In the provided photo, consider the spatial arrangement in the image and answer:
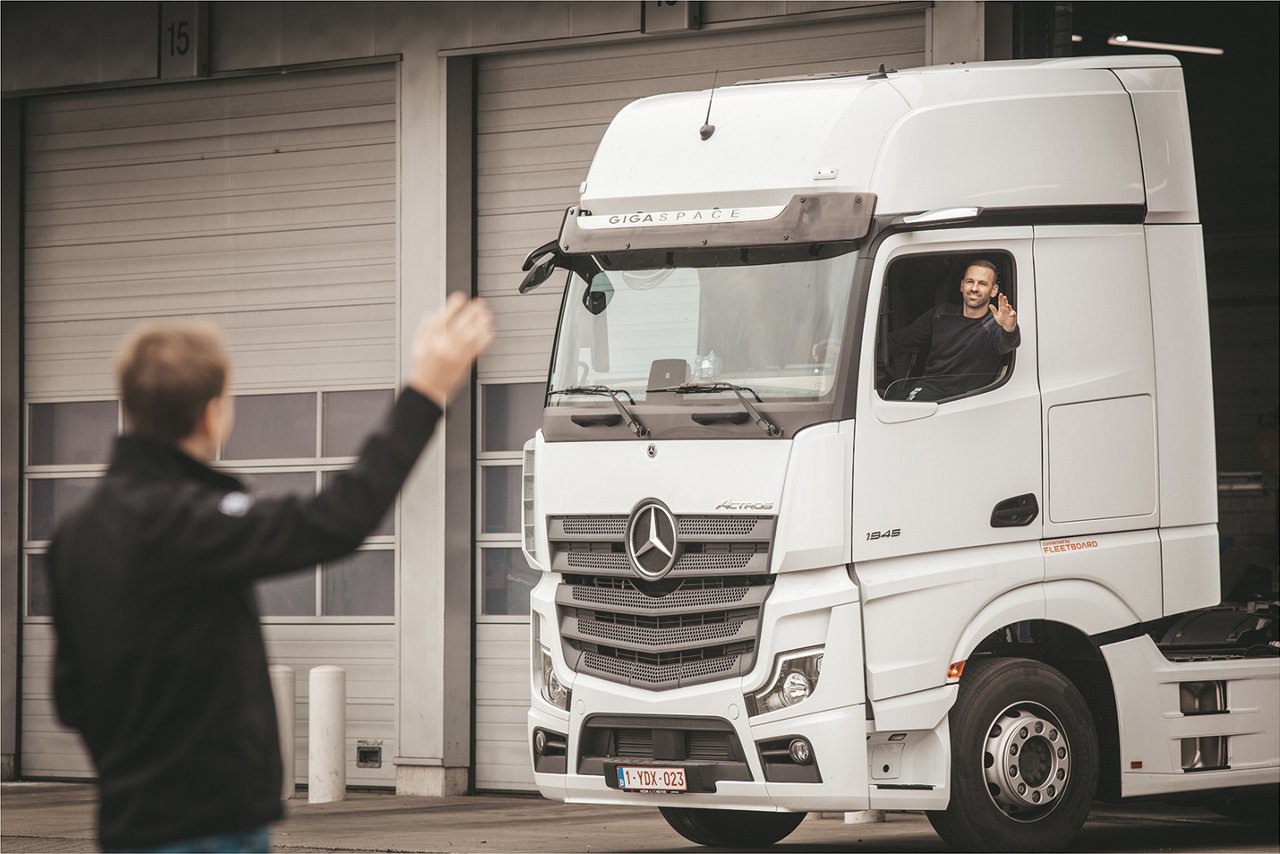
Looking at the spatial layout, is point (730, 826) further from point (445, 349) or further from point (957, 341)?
point (445, 349)

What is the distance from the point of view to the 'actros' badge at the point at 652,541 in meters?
9.17

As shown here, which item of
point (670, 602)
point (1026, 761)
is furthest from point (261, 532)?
point (1026, 761)

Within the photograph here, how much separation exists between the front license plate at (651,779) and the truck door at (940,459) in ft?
3.29

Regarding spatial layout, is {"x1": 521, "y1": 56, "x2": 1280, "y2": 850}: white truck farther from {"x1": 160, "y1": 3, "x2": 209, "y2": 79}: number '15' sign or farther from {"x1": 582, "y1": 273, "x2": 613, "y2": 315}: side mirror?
{"x1": 160, "y1": 3, "x2": 209, "y2": 79}: number '15' sign

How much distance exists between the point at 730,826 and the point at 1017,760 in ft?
6.60

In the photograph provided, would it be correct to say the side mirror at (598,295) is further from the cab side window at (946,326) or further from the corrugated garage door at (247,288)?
the corrugated garage door at (247,288)

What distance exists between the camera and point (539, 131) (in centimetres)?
1482

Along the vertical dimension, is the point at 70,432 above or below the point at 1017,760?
above

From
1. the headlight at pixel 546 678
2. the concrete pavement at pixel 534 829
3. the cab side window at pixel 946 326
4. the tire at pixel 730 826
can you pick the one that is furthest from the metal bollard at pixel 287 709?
the cab side window at pixel 946 326

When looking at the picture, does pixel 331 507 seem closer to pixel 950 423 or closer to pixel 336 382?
pixel 950 423

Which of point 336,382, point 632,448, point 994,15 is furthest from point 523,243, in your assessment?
point 632,448

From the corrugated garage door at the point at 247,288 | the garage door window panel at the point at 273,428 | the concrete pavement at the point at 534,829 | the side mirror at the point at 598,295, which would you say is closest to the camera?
the side mirror at the point at 598,295

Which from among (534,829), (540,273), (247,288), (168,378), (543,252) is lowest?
(534,829)

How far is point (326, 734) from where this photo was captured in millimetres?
14383
